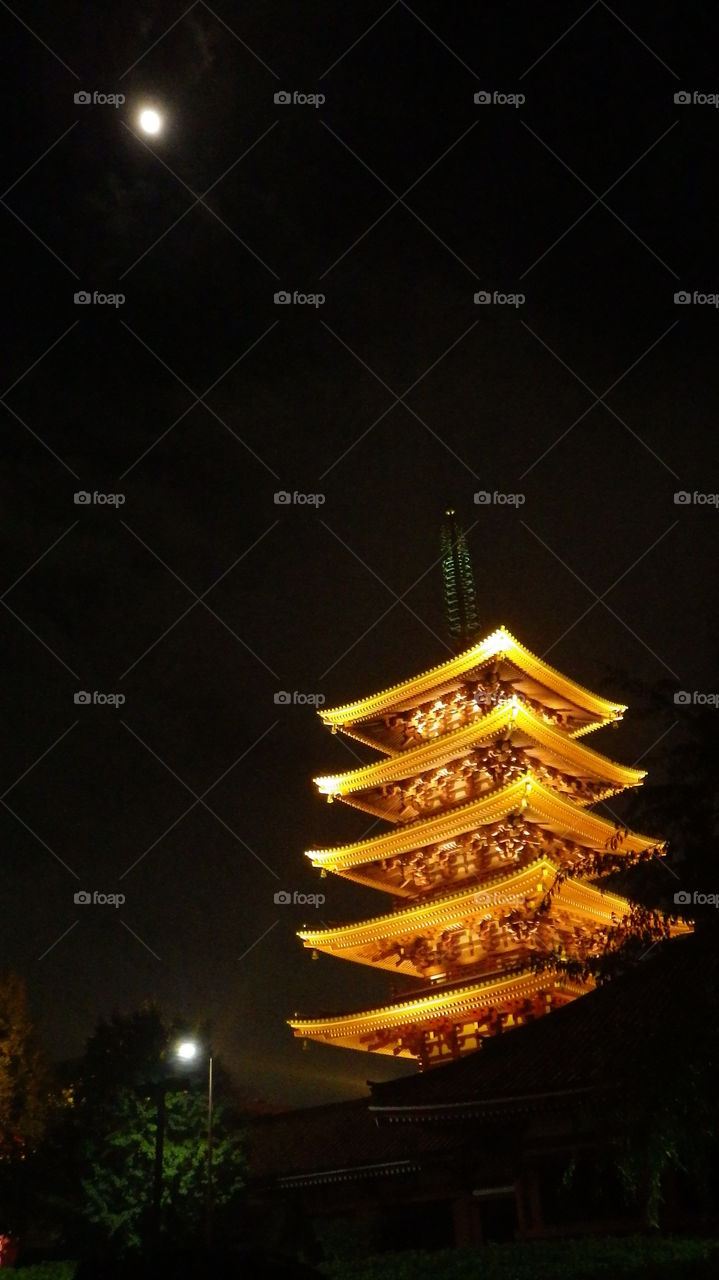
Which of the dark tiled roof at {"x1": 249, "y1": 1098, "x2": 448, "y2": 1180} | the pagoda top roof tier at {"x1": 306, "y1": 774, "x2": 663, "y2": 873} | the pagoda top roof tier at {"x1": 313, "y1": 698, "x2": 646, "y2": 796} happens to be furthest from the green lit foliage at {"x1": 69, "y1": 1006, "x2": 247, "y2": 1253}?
the pagoda top roof tier at {"x1": 313, "y1": 698, "x2": 646, "y2": 796}

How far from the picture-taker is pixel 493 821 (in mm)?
26328

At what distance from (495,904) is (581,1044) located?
30.1 feet

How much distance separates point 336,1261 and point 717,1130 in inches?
228

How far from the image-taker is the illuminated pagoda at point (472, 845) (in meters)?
24.9

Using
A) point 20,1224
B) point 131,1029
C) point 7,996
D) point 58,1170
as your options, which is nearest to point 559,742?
point 131,1029

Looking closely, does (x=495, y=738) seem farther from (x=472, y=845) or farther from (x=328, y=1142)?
(x=328, y=1142)

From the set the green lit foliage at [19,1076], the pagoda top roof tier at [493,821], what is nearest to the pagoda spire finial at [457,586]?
the pagoda top roof tier at [493,821]

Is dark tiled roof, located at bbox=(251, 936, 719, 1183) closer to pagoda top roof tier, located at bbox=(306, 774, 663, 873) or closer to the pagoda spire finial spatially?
pagoda top roof tier, located at bbox=(306, 774, 663, 873)

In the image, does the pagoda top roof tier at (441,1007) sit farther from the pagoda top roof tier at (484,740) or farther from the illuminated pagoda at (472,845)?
the pagoda top roof tier at (484,740)

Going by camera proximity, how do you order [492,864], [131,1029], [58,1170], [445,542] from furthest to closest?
[445,542], [492,864], [131,1029], [58,1170]

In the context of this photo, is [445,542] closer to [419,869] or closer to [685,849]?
[419,869]

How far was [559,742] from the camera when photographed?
2744cm

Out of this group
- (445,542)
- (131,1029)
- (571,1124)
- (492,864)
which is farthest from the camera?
(445,542)

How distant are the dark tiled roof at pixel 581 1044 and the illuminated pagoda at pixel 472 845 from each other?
5436mm
